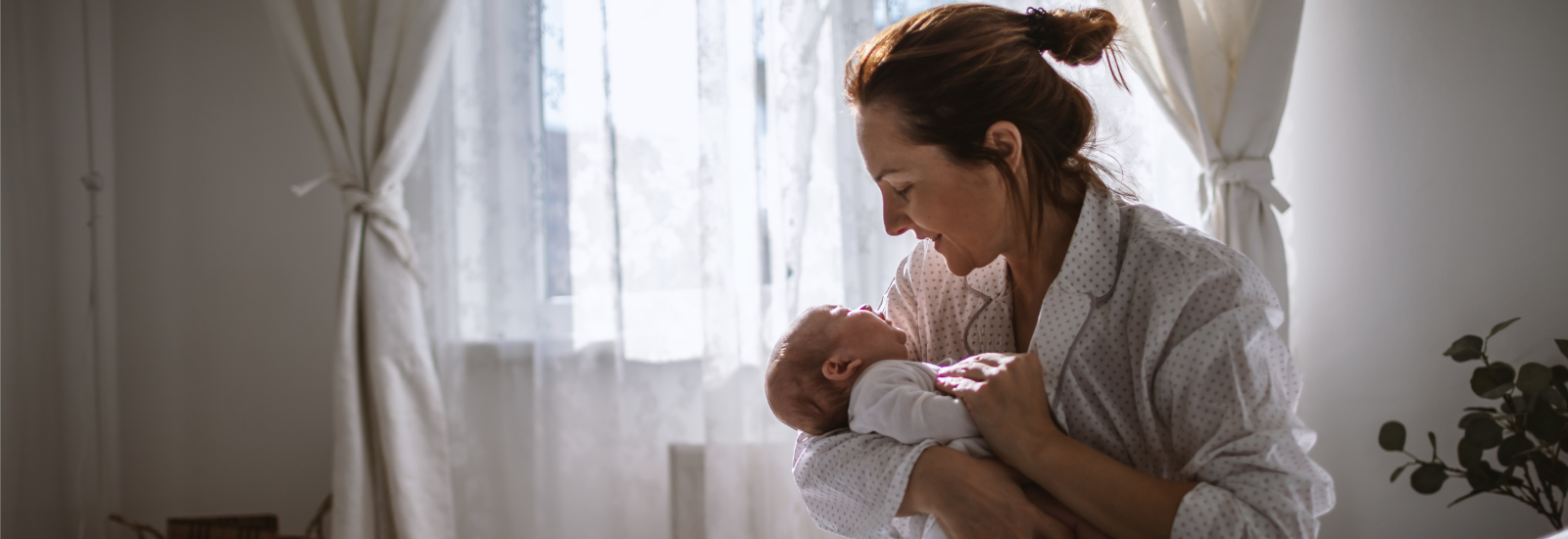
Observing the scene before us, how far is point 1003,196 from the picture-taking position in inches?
44.5

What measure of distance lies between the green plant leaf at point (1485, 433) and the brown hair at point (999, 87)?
123 centimetres

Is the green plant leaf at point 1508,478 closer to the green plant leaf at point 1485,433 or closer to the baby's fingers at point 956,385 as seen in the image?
the green plant leaf at point 1485,433

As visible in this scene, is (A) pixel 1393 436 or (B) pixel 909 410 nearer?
(B) pixel 909 410

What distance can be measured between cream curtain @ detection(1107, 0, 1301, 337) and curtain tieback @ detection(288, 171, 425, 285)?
207 centimetres

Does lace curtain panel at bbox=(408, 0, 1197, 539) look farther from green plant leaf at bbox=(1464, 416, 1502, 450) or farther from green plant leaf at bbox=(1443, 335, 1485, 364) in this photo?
green plant leaf at bbox=(1464, 416, 1502, 450)

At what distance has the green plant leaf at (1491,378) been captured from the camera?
1733 millimetres

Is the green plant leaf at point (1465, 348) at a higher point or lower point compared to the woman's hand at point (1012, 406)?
lower

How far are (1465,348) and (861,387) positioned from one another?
1.50 metres

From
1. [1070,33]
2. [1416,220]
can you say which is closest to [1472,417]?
[1416,220]

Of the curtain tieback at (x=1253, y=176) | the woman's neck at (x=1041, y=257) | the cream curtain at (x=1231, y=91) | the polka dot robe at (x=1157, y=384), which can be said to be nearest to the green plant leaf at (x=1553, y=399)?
the cream curtain at (x=1231, y=91)

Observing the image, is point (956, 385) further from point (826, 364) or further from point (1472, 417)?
point (1472, 417)

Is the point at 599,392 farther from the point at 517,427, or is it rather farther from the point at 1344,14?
the point at 1344,14

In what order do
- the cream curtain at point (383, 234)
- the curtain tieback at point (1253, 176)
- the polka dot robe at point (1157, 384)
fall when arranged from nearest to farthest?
→ the polka dot robe at point (1157, 384) < the curtain tieback at point (1253, 176) < the cream curtain at point (383, 234)

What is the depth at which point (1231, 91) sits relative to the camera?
2.14m
